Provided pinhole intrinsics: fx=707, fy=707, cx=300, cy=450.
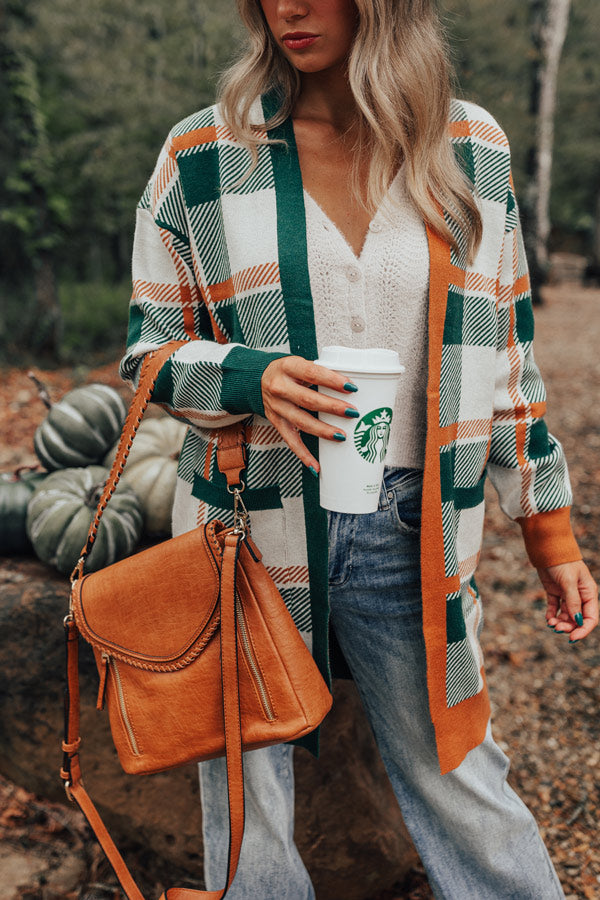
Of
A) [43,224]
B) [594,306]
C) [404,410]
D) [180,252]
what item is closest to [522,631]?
[404,410]

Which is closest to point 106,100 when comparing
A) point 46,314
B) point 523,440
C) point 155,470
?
point 46,314

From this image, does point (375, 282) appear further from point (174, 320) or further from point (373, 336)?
point (174, 320)

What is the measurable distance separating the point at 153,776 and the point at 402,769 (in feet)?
3.31

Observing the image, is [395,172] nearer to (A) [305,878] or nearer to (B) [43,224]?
(A) [305,878]

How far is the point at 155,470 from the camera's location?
2535 mm

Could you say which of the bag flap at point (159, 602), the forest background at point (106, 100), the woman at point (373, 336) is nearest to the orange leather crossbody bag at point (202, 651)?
the bag flap at point (159, 602)

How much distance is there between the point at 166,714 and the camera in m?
1.38

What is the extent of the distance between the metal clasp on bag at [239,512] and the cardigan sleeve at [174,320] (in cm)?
13

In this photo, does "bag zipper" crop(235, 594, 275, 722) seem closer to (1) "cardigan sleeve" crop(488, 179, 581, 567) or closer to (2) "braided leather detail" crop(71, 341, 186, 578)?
(2) "braided leather detail" crop(71, 341, 186, 578)

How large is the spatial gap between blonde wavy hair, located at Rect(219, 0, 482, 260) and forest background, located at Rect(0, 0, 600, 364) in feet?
26.9

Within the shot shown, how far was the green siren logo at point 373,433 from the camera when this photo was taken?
117 centimetres

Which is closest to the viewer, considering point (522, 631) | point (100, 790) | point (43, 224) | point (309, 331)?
point (309, 331)

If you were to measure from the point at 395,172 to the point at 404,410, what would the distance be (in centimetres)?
49

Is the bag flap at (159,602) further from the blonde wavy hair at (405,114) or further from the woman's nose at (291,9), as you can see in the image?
the woman's nose at (291,9)
